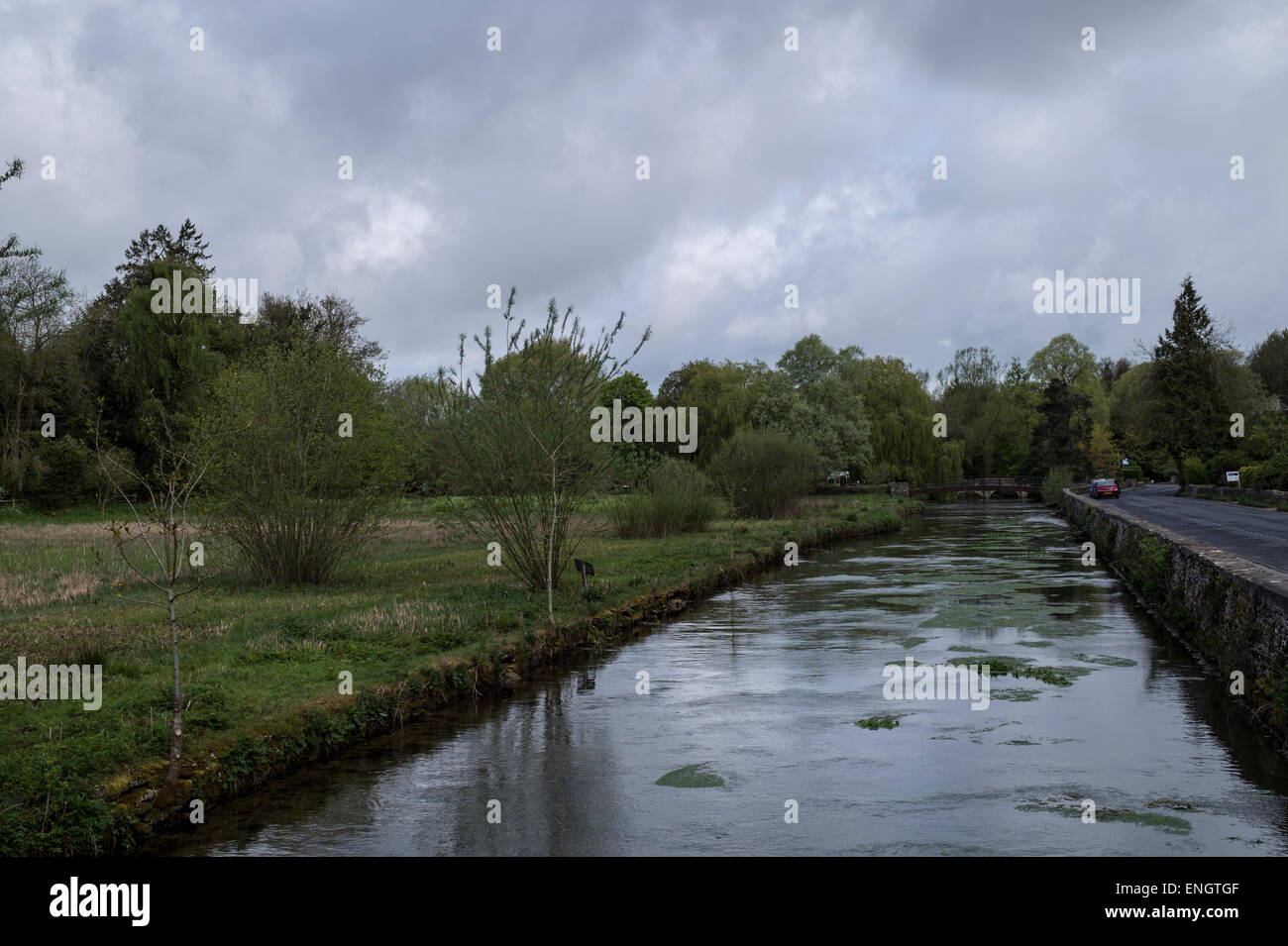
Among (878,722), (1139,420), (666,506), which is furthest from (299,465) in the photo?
(1139,420)

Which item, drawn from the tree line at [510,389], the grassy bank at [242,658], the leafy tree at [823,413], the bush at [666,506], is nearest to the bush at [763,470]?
the tree line at [510,389]

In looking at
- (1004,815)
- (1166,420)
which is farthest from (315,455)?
(1166,420)

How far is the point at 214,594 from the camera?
1898 cm

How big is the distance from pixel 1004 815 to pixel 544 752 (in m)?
4.57

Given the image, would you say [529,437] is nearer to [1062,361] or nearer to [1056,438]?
[1056,438]

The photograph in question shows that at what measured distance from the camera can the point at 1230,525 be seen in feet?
104

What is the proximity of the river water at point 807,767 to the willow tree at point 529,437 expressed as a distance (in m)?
3.16

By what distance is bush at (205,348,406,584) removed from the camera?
20078 millimetres

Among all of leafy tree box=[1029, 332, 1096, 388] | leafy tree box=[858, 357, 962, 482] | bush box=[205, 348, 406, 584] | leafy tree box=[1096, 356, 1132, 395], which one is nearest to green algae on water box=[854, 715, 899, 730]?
bush box=[205, 348, 406, 584]

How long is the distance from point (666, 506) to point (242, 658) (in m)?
24.7

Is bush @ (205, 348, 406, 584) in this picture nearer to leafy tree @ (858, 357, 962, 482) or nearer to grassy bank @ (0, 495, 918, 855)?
A: grassy bank @ (0, 495, 918, 855)

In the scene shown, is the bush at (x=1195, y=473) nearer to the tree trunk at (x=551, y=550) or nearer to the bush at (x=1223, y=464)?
the bush at (x=1223, y=464)

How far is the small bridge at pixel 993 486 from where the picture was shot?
88.8 m

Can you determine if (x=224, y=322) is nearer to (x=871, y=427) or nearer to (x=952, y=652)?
(x=871, y=427)
